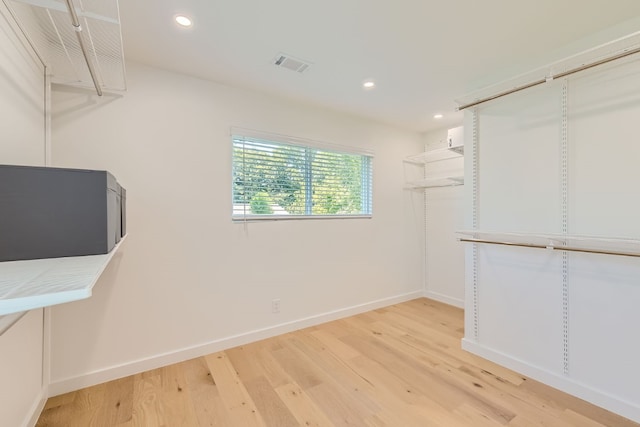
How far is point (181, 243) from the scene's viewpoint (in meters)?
2.31

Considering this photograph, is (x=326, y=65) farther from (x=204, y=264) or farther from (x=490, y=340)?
(x=490, y=340)

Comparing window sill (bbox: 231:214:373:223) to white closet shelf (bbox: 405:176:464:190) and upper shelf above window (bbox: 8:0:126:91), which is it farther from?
upper shelf above window (bbox: 8:0:126:91)

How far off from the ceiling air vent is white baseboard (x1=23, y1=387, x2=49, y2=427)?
269 cm

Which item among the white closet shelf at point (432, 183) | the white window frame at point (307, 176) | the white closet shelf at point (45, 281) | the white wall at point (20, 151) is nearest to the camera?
the white closet shelf at point (45, 281)

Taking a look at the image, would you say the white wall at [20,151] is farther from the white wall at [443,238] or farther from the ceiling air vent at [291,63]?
the white wall at [443,238]

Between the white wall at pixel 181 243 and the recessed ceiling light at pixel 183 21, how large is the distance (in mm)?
676

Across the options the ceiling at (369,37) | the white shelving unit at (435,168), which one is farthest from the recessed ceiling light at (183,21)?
the white shelving unit at (435,168)

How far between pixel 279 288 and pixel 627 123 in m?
2.84

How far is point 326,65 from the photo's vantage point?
7.18 ft

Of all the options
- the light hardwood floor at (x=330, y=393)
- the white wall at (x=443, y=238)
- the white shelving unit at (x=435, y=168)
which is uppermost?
the white shelving unit at (x=435, y=168)

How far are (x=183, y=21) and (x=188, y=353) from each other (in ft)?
7.93

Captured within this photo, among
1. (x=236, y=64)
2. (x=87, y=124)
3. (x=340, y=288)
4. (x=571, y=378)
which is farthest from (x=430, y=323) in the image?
(x=87, y=124)

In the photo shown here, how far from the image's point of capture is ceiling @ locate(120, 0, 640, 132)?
5.16 feet

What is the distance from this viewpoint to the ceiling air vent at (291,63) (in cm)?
207
